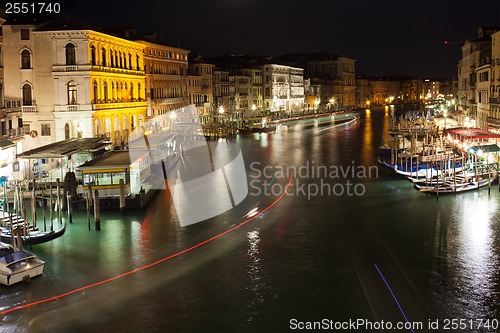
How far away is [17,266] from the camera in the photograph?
40.6 feet

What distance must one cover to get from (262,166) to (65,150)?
33.5ft

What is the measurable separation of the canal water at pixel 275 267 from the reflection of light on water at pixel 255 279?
24 millimetres

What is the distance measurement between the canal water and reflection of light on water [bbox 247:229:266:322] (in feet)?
0.08

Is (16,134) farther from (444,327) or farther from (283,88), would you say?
(283,88)

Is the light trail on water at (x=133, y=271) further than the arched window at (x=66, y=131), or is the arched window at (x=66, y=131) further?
the arched window at (x=66, y=131)

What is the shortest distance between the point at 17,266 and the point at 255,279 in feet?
15.6

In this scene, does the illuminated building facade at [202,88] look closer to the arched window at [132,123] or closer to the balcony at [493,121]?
the arched window at [132,123]

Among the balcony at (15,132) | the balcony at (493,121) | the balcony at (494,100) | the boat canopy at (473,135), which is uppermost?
the balcony at (494,100)

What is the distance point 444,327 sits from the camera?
33.9 ft

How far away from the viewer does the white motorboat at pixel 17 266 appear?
12.2 meters

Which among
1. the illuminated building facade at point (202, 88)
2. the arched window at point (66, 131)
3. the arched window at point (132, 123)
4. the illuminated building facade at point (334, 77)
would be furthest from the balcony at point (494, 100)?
the illuminated building facade at point (334, 77)

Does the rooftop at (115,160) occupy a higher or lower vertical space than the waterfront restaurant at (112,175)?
higher

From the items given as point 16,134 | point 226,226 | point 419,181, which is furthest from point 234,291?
point 16,134

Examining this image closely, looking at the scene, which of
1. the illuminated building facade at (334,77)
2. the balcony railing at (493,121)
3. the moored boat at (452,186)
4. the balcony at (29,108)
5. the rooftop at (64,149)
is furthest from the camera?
the illuminated building facade at (334,77)
